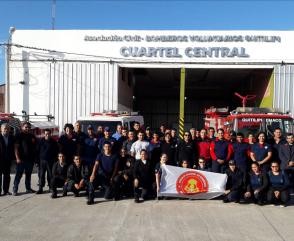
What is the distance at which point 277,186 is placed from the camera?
7.52 meters

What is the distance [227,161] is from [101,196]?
316 centimetres

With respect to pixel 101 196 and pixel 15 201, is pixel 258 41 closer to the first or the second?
pixel 101 196

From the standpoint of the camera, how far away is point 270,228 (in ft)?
19.4

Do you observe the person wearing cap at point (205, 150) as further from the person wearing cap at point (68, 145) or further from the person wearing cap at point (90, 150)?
the person wearing cap at point (68, 145)

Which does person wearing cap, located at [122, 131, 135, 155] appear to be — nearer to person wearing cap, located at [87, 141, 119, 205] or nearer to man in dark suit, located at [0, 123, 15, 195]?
person wearing cap, located at [87, 141, 119, 205]

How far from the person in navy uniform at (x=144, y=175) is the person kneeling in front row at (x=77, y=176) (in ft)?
3.93

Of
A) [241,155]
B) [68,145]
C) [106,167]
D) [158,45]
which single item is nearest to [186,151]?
A: [241,155]

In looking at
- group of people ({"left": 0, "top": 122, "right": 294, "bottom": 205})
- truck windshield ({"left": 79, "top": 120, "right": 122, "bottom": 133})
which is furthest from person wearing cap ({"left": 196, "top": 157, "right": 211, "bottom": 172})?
truck windshield ({"left": 79, "top": 120, "right": 122, "bottom": 133})

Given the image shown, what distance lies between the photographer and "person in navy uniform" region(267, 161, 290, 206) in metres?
7.43

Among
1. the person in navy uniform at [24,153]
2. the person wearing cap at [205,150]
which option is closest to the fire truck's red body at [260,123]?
the person wearing cap at [205,150]

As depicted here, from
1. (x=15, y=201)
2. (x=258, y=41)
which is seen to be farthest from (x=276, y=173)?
(x=258, y=41)

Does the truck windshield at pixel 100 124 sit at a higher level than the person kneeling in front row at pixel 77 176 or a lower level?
higher

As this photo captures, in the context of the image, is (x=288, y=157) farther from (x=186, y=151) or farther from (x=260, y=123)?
(x=260, y=123)

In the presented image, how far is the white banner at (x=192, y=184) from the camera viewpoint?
7859 millimetres
